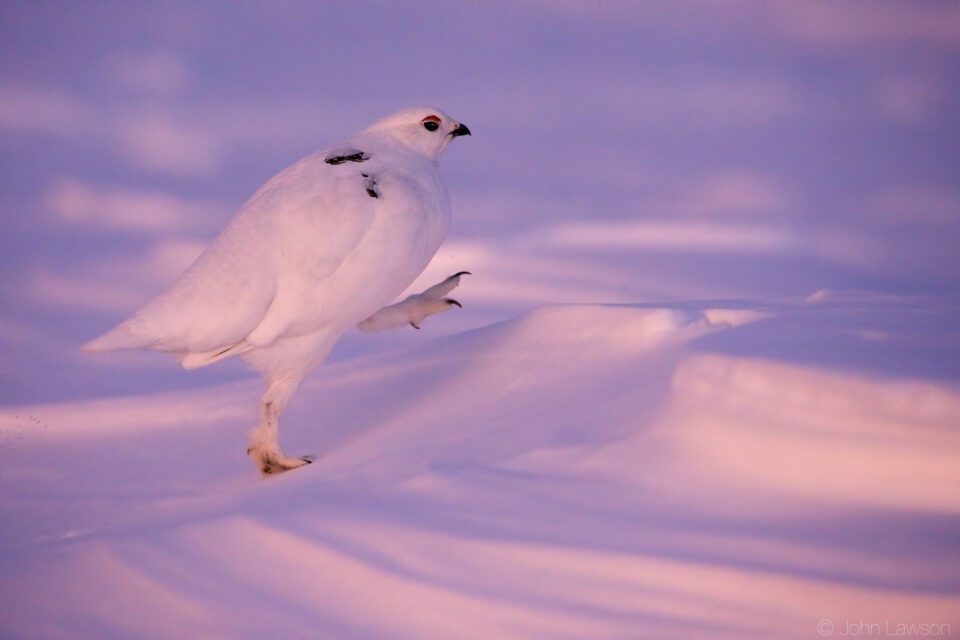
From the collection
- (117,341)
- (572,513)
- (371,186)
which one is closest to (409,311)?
(371,186)

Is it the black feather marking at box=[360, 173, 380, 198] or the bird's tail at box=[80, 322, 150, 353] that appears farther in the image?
the black feather marking at box=[360, 173, 380, 198]

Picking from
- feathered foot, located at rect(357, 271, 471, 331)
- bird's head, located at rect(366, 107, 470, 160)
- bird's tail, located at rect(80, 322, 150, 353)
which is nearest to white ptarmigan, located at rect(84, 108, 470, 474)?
bird's tail, located at rect(80, 322, 150, 353)

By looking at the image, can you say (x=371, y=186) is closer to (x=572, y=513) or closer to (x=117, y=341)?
(x=117, y=341)

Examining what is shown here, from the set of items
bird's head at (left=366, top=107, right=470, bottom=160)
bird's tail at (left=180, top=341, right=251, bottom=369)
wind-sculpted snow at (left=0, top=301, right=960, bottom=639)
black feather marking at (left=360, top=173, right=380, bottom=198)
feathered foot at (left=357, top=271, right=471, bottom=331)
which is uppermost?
bird's head at (left=366, top=107, right=470, bottom=160)

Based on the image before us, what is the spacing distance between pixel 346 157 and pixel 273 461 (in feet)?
4.38

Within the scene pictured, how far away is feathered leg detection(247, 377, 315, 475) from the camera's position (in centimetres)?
458

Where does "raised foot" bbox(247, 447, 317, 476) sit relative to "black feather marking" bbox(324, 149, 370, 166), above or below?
below

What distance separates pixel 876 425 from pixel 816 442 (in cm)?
21

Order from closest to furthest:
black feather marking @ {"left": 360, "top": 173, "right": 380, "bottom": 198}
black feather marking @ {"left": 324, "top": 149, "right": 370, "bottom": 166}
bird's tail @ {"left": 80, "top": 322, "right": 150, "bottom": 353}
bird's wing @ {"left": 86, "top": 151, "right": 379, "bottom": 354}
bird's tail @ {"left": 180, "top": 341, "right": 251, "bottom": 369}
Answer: bird's tail @ {"left": 80, "top": 322, "right": 150, "bottom": 353} < bird's wing @ {"left": 86, "top": 151, "right": 379, "bottom": 354} < bird's tail @ {"left": 180, "top": 341, "right": 251, "bottom": 369} < black feather marking @ {"left": 360, "top": 173, "right": 380, "bottom": 198} < black feather marking @ {"left": 324, "top": 149, "right": 370, "bottom": 166}

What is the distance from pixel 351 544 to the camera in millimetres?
3258

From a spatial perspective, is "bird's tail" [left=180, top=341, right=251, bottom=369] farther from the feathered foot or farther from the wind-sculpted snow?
the feathered foot

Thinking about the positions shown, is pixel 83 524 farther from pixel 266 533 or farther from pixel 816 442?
pixel 816 442

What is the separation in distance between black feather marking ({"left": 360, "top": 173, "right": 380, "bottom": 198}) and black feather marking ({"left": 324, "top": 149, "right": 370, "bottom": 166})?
0.20 m

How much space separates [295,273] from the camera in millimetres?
4270
